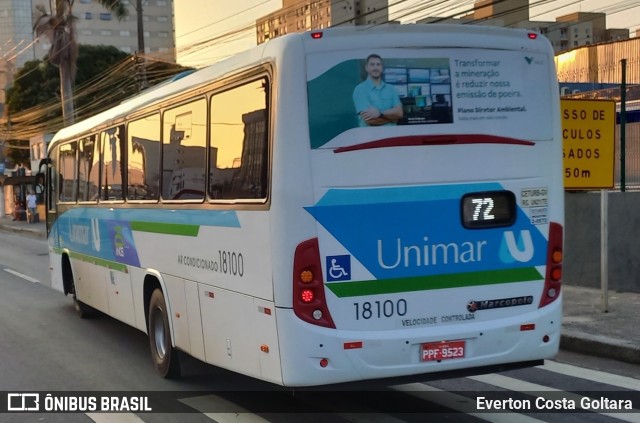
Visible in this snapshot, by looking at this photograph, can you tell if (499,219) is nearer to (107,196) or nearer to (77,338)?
(107,196)

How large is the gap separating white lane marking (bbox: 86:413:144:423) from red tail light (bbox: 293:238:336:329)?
214 centimetres

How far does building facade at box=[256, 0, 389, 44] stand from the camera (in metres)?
31.2

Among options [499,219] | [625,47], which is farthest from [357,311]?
[625,47]

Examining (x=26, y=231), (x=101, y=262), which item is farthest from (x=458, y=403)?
(x=26, y=231)

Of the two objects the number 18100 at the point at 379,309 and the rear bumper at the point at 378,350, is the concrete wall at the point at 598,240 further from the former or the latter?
the number 18100 at the point at 379,309

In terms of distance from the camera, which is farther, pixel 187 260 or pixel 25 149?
pixel 25 149

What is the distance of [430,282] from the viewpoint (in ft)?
18.1

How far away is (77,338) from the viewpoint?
1030 centimetres

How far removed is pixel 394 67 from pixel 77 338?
6861mm

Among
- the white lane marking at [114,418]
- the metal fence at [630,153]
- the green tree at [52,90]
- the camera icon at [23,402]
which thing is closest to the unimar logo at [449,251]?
the white lane marking at [114,418]

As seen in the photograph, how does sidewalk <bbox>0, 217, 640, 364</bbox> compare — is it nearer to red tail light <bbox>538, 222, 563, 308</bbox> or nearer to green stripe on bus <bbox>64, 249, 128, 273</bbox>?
red tail light <bbox>538, 222, 563, 308</bbox>

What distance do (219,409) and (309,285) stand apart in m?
2.03

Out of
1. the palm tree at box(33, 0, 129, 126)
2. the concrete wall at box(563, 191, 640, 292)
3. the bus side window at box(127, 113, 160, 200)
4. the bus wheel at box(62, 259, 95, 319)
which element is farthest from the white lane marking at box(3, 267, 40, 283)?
the palm tree at box(33, 0, 129, 126)

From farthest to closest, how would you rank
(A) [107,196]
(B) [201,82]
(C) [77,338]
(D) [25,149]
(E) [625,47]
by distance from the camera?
(D) [25,149], (E) [625,47], (C) [77,338], (A) [107,196], (B) [201,82]
